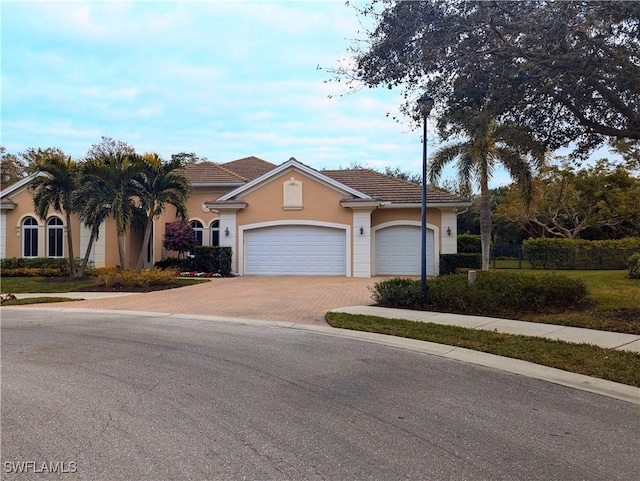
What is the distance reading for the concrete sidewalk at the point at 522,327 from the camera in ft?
27.4

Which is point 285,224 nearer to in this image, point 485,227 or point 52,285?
point 485,227

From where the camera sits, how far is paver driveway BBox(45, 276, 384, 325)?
39.7ft

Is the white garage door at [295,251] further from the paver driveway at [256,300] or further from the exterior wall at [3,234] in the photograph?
the exterior wall at [3,234]

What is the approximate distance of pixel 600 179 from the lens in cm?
3472

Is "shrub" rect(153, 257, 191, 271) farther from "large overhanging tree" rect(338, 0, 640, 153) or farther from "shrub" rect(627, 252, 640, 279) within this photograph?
"shrub" rect(627, 252, 640, 279)

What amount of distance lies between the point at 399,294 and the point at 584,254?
20.4 meters

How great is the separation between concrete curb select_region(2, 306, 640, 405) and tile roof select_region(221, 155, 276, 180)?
20585mm

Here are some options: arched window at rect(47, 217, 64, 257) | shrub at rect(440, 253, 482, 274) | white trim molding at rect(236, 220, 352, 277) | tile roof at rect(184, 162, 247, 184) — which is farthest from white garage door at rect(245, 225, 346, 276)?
arched window at rect(47, 217, 64, 257)

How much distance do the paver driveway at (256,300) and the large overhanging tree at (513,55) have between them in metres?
5.52

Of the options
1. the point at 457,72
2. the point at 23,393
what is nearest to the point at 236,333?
the point at 23,393

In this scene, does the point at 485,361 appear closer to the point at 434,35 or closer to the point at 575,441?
the point at 575,441

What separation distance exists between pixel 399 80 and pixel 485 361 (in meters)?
5.54

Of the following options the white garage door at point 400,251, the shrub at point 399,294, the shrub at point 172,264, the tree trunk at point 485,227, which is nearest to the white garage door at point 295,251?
the white garage door at point 400,251

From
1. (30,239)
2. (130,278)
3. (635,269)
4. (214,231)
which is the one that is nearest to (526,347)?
(130,278)
